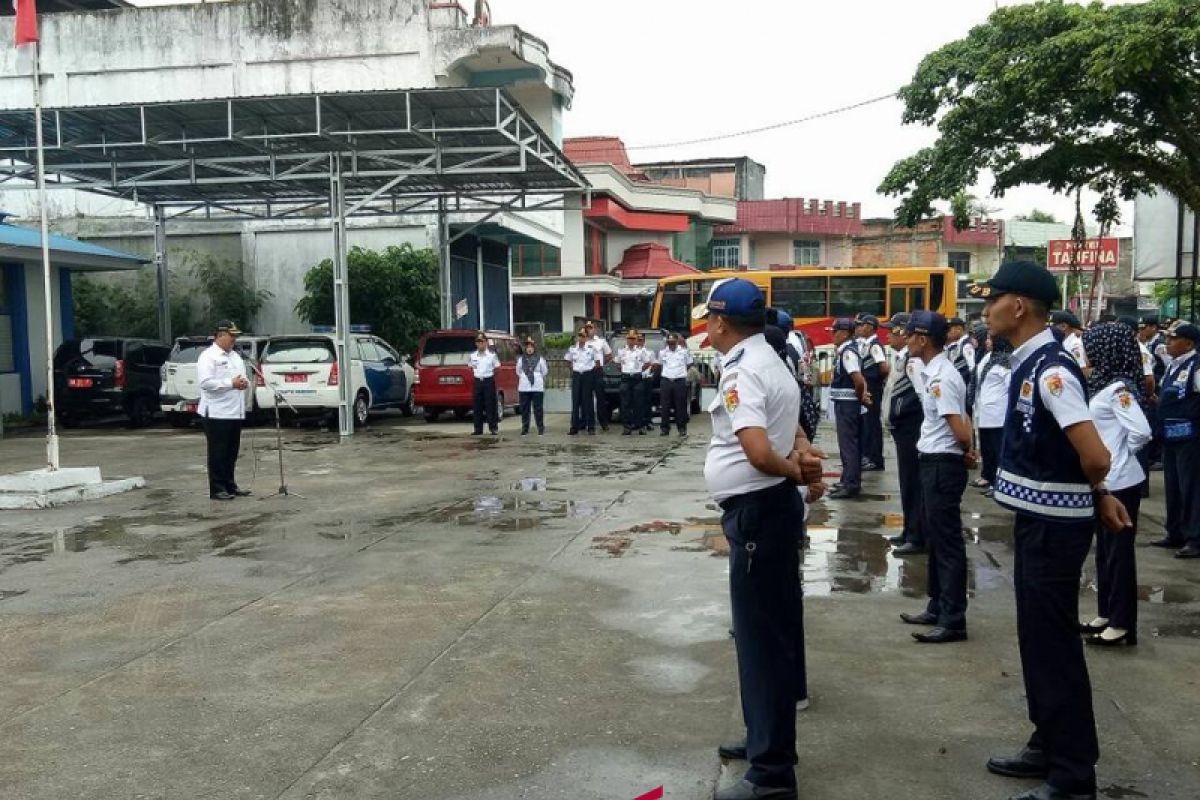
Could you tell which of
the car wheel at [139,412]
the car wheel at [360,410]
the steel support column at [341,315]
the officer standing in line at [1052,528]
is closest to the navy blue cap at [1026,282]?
the officer standing in line at [1052,528]

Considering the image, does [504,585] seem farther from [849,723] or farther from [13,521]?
[13,521]

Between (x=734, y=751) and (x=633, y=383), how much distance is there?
13.8m

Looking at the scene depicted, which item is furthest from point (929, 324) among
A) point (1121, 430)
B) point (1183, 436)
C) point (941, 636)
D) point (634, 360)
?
point (634, 360)

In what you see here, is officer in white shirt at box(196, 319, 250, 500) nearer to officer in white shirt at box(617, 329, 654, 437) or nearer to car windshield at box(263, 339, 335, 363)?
car windshield at box(263, 339, 335, 363)

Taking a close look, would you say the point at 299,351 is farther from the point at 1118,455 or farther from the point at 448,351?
the point at 1118,455

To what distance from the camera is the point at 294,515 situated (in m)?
9.91

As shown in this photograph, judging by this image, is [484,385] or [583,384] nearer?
[484,385]

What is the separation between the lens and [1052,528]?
3820 millimetres

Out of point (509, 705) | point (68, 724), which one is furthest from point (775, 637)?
point (68, 724)

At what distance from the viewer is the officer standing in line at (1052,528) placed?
373 centimetres

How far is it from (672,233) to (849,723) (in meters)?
45.1

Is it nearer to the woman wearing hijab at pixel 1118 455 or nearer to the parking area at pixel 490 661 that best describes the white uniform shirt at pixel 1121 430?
the woman wearing hijab at pixel 1118 455

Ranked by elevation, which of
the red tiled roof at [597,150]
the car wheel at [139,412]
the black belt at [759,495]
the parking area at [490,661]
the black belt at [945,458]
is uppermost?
the red tiled roof at [597,150]

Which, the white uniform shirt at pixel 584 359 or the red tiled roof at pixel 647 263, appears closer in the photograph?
the white uniform shirt at pixel 584 359
